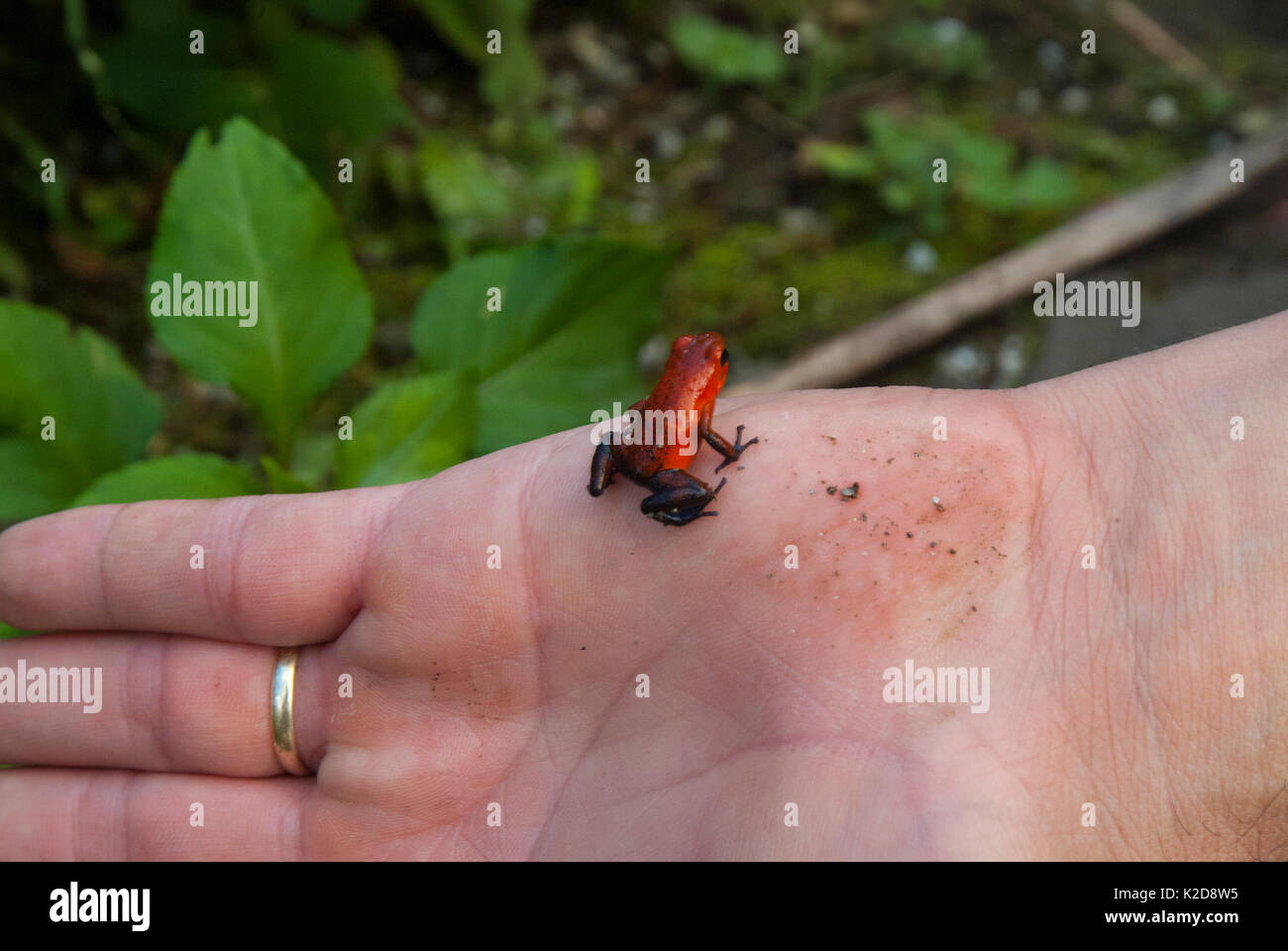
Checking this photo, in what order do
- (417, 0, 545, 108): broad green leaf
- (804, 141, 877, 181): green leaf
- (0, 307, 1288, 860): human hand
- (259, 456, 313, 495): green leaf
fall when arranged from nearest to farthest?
(0, 307, 1288, 860): human hand, (259, 456, 313, 495): green leaf, (417, 0, 545, 108): broad green leaf, (804, 141, 877, 181): green leaf

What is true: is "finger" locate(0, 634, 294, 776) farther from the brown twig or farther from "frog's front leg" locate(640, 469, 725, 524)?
the brown twig

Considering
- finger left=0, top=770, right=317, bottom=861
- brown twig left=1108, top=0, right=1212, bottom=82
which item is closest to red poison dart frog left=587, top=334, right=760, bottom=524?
finger left=0, top=770, right=317, bottom=861

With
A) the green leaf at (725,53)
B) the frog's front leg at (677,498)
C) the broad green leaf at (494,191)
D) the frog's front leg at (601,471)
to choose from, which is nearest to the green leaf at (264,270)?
the frog's front leg at (601,471)

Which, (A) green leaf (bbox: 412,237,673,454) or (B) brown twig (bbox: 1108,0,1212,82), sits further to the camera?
(B) brown twig (bbox: 1108,0,1212,82)

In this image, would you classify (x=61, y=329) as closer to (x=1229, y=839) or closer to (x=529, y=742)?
(x=529, y=742)

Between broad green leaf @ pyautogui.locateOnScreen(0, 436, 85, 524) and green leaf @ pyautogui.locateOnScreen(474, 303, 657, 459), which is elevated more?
green leaf @ pyautogui.locateOnScreen(474, 303, 657, 459)

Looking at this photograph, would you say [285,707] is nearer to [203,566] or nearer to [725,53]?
[203,566]

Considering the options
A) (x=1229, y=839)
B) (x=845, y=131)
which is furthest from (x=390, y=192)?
(x=1229, y=839)
